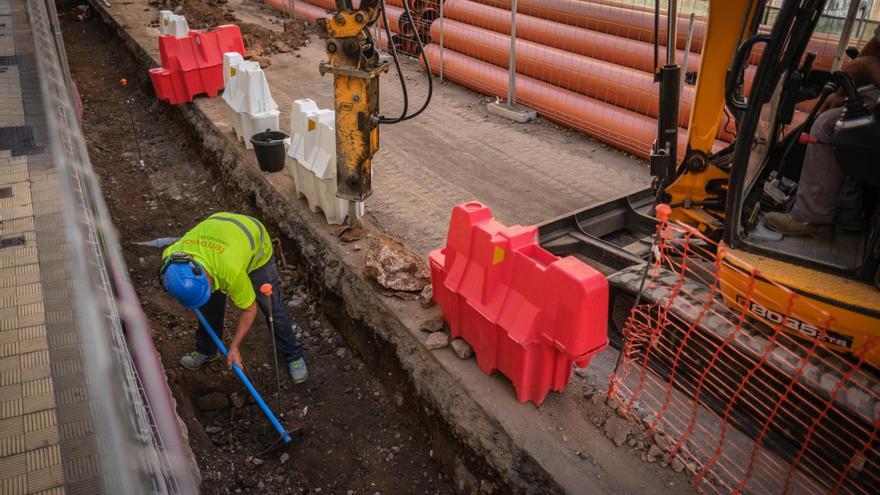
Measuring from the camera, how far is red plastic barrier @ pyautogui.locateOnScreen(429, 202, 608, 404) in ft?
11.5

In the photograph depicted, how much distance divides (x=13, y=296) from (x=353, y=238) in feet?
9.29

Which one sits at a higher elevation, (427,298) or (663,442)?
(427,298)

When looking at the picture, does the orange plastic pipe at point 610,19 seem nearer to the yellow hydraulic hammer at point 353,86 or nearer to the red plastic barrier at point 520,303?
the yellow hydraulic hammer at point 353,86

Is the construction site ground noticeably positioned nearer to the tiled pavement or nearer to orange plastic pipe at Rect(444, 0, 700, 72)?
the tiled pavement

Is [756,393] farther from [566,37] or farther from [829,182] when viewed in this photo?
[566,37]

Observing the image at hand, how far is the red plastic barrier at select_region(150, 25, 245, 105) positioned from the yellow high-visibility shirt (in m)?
6.12

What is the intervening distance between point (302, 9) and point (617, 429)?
14.3m

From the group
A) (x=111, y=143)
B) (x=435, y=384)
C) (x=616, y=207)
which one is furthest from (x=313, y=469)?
(x=111, y=143)

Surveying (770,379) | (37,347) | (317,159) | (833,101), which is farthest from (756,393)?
(37,347)

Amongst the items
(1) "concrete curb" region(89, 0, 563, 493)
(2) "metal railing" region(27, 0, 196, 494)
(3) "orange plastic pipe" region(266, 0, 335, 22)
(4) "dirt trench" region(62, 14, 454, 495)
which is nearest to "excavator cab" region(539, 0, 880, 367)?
(1) "concrete curb" region(89, 0, 563, 493)

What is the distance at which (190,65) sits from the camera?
31.3ft

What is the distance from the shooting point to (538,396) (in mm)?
3973

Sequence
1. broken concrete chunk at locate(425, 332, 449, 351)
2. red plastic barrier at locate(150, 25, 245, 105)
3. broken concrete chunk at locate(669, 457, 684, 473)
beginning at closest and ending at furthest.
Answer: broken concrete chunk at locate(669, 457, 684, 473) < broken concrete chunk at locate(425, 332, 449, 351) < red plastic barrier at locate(150, 25, 245, 105)

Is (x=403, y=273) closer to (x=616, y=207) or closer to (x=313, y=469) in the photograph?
(x=313, y=469)
